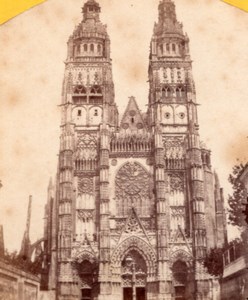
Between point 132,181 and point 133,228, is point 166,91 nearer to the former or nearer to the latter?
point 132,181

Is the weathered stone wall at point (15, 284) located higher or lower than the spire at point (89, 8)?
lower

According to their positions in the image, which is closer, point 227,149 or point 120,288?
point 227,149

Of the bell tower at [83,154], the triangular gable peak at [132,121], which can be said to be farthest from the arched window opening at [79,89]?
the triangular gable peak at [132,121]

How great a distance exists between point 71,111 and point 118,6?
10097mm

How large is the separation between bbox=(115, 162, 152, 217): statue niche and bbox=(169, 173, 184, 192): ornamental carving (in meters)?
0.94

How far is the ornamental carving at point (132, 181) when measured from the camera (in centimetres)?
2076

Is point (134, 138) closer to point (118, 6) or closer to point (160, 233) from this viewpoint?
point (160, 233)

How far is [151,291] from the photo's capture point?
1944 cm

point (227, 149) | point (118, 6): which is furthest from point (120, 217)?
point (118, 6)

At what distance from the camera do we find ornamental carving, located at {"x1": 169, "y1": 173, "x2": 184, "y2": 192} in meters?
20.9

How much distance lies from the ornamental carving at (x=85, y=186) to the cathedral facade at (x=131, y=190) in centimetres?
4

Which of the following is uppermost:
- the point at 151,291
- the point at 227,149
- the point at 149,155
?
the point at 149,155

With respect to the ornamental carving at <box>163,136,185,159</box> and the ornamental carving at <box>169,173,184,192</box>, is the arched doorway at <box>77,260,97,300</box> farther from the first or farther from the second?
the ornamental carving at <box>163,136,185,159</box>

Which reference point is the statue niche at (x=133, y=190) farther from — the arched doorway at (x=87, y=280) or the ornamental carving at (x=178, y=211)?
the arched doorway at (x=87, y=280)
